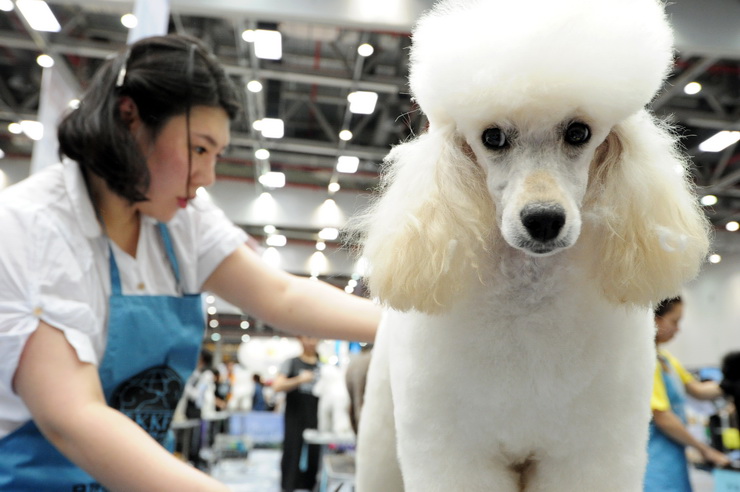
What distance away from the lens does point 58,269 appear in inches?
30.6

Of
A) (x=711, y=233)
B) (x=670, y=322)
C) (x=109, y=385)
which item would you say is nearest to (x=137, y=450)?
(x=109, y=385)

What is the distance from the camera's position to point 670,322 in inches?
87.1

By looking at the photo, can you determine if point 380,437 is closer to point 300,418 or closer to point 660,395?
point 660,395

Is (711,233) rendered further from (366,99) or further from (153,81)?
(366,99)

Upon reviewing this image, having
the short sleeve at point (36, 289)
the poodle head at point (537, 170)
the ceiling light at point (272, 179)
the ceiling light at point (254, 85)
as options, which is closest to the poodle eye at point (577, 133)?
the poodle head at point (537, 170)

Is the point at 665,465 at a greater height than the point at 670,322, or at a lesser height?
lesser

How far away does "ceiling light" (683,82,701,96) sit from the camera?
538cm

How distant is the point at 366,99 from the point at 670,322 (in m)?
3.93

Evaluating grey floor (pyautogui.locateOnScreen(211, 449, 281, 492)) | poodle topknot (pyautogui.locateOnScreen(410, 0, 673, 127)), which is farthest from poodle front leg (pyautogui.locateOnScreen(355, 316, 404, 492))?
grey floor (pyautogui.locateOnScreen(211, 449, 281, 492))

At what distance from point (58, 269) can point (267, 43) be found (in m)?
4.13

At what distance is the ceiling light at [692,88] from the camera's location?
5.38 metres

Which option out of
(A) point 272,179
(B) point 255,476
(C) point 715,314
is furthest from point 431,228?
(C) point 715,314

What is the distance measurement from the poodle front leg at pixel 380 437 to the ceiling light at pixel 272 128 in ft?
18.7

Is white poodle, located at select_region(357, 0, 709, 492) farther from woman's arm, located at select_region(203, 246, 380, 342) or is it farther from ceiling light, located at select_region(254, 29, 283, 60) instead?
ceiling light, located at select_region(254, 29, 283, 60)
